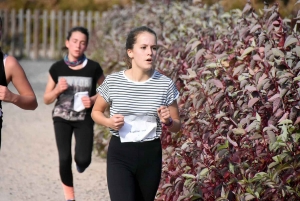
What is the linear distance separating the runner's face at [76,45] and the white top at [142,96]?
2207 millimetres

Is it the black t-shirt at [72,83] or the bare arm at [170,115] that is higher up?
the bare arm at [170,115]

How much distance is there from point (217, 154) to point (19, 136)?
603 cm

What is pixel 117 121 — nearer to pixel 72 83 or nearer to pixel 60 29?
pixel 72 83

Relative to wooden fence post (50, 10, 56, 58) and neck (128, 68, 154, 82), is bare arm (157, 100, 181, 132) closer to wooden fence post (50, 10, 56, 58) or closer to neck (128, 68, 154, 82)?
neck (128, 68, 154, 82)

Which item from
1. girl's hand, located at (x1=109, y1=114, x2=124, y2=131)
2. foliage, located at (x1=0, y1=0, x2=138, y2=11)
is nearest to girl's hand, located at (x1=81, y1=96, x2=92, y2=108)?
girl's hand, located at (x1=109, y1=114, x2=124, y2=131)

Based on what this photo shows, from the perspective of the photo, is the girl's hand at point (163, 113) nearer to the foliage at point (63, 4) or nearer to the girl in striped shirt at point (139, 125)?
the girl in striped shirt at point (139, 125)

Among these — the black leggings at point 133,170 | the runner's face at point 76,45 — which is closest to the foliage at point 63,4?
the runner's face at point 76,45

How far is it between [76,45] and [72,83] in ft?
1.15

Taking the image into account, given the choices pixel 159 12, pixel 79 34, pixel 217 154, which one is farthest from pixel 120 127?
pixel 159 12

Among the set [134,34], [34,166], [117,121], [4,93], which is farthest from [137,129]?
[34,166]

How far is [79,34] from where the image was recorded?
6.62 metres

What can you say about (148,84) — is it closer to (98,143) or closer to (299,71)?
(299,71)

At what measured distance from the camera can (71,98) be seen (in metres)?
6.51

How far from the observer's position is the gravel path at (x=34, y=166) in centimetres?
694
